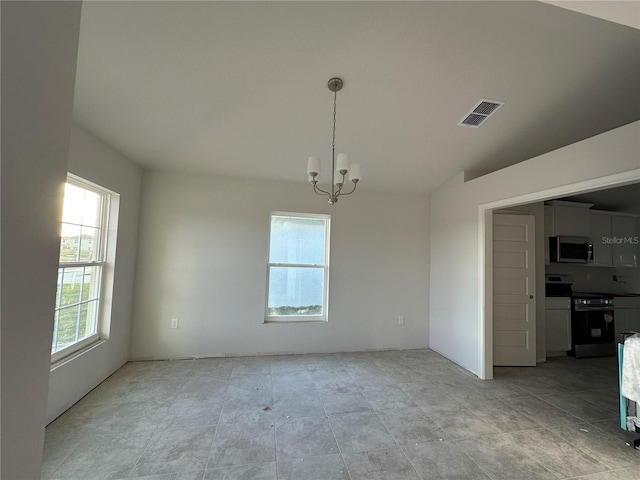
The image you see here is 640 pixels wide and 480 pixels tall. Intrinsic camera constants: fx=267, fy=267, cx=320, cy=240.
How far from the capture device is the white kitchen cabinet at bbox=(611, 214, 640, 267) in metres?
4.48

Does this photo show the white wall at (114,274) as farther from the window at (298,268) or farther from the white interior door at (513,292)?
the white interior door at (513,292)

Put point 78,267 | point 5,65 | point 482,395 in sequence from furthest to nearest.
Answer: point 482,395
point 78,267
point 5,65

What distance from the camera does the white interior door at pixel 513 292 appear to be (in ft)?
11.6

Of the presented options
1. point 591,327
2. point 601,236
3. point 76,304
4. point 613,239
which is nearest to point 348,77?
point 76,304

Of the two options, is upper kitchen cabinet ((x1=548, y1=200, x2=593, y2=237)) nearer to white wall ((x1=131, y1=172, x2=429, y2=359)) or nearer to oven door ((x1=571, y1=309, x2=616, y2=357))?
oven door ((x1=571, y1=309, x2=616, y2=357))

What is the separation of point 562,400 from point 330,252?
2.99 m

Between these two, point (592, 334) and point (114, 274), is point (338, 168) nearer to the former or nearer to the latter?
point (114, 274)

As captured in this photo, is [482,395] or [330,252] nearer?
[482,395]

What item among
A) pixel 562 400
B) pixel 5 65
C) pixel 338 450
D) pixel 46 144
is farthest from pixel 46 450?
pixel 562 400

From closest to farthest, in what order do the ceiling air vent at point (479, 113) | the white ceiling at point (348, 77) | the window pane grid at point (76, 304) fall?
the white ceiling at point (348, 77)
the window pane grid at point (76, 304)
the ceiling air vent at point (479, 113)

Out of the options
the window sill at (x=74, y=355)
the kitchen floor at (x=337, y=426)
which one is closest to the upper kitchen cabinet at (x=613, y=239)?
the kitchen floor at (x=337, y=426)

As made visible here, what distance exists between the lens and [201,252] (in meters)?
3.62

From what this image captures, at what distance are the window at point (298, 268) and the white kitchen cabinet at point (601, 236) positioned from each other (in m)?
4.42

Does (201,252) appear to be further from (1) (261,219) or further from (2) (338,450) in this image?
(2) (338,450)
